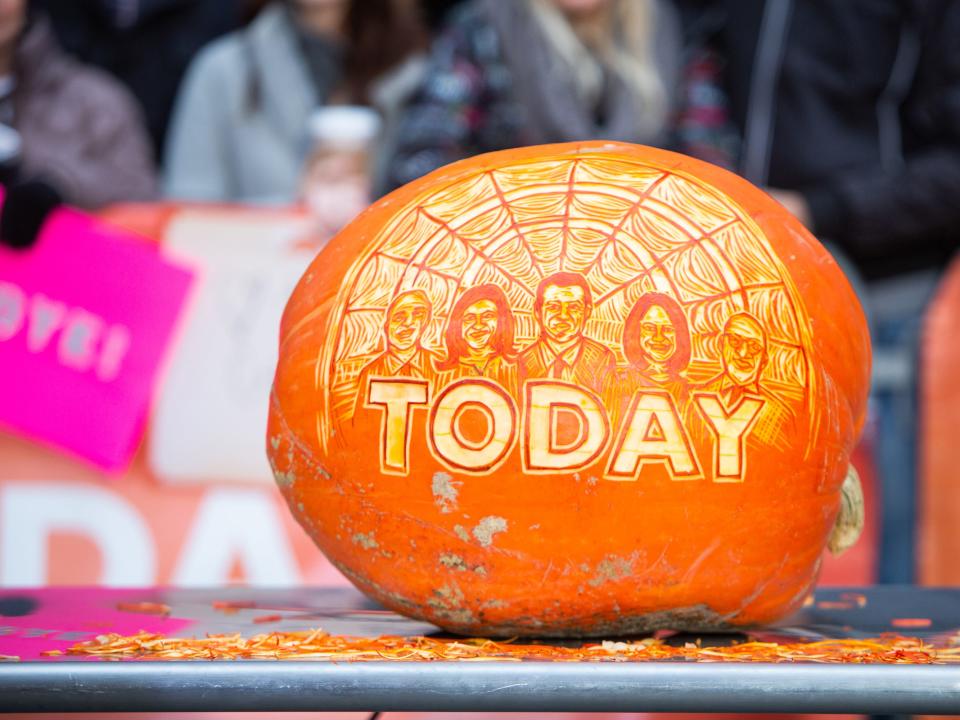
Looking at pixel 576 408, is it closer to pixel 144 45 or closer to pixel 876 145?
pixel 876 145

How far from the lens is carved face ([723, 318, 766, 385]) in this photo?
56.6 inches

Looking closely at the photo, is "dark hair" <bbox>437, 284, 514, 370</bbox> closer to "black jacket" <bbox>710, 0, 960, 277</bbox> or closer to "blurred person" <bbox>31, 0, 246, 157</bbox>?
"black jacket" <bbox>710, 0, 960, 277</bbox>

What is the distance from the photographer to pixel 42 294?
284 centimetres

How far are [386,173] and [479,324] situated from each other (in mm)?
1819

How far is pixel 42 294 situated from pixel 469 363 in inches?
69.1

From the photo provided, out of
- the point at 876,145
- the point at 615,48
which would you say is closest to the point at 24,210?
the point at 615,48

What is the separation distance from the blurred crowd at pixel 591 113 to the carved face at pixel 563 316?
1545 millimetres

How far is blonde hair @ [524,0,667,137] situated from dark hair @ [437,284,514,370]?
5.31 feet

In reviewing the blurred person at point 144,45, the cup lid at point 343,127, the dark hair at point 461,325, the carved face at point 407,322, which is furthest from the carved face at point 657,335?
the blurred person at point 144,45

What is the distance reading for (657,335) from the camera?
142cm

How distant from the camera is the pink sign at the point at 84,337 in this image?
2816 millimetres

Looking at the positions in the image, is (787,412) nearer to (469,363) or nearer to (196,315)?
(469,363)

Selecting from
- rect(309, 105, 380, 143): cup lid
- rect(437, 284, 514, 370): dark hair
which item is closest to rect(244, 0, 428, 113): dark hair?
rect(309, 105, 380, 143): cup lid

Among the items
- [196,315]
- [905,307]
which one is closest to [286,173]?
[196,315]
